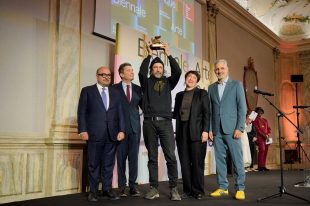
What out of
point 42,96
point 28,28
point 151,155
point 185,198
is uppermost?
point 28,28

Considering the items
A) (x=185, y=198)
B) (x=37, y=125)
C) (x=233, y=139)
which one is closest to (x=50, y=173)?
(x=37, y=125)

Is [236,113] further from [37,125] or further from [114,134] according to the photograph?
[37,125]

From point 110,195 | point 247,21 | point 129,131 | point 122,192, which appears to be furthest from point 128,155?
point 247,21

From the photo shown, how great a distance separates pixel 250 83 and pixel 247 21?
5.54ft

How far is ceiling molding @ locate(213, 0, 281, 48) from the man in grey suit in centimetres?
504

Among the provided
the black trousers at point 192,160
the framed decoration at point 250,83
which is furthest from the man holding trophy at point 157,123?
the framed decoration at point 250,83

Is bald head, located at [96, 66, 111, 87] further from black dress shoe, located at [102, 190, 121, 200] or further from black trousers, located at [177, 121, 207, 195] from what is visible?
black dress shoe, located at [102, 190, 121, 200]

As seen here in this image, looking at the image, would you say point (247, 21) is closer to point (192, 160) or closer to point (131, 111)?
point (131, 111)

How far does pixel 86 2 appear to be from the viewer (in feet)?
16.4

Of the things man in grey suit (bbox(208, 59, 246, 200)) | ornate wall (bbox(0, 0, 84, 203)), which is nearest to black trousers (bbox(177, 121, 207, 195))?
man in grey suit (bbox(208, 59, 246, 200))

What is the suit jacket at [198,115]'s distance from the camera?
3.70 metres

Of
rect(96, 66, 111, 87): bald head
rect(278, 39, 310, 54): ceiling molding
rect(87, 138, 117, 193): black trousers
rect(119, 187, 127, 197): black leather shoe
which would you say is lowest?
rect(119, 187, 127, 197): black leather shoe

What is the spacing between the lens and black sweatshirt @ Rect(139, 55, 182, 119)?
12.1ft

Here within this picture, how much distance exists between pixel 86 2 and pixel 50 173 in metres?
2.29
